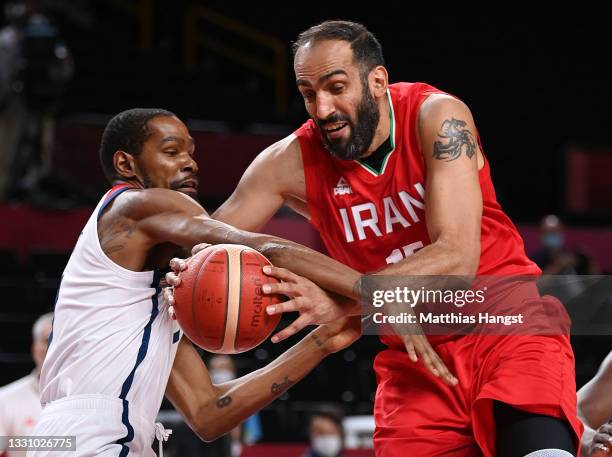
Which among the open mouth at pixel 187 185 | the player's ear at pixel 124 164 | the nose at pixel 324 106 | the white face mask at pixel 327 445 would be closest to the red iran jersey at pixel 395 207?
the nose at pixel 324 106

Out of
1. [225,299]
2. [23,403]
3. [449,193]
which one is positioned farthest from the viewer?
[23,403]

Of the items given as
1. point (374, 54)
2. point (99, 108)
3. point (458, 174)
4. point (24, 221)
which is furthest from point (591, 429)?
point (99, 108)

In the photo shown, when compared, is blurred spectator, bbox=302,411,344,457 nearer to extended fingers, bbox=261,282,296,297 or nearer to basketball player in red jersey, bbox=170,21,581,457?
basketball player in red jersey, bbox=170,21,581,457

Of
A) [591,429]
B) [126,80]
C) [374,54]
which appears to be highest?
[126,80]

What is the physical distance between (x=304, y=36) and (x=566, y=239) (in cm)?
840

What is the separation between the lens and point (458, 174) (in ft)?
11.7

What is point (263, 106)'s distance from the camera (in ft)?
45.7

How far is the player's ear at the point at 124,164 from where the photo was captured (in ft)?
12.8

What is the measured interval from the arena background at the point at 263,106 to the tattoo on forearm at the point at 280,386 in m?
3.95

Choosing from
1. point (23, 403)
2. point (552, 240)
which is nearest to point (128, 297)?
point (23, 403)

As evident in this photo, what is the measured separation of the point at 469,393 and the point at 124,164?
5.05 ft

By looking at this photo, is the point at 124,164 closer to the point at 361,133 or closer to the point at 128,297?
the point at 128,297

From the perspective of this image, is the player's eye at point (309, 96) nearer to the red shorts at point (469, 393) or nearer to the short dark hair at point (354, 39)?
the short dark hair at point (354, 39)

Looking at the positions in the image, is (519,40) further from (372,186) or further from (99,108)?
(372,186)
